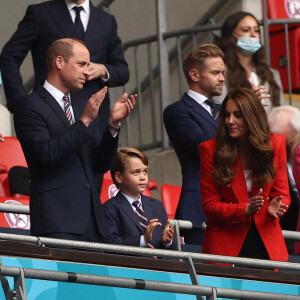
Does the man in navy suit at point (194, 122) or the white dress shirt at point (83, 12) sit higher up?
the white dress shirt at point (83, 12)

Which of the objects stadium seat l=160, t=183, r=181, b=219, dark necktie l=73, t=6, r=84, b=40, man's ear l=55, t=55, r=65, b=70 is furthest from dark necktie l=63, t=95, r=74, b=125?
stadium seat l=160, t=183, r=181, b=219

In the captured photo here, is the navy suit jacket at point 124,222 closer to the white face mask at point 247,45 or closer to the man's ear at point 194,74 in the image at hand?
the man's ear at point 194,74

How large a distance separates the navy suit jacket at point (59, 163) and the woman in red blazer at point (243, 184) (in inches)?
22.1

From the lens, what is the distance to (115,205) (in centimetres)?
654

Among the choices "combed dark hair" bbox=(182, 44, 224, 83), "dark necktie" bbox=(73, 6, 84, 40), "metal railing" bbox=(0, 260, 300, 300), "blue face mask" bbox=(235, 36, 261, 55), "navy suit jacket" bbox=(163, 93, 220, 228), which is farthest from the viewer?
"blue face mask" bbox=(235, 36, 261, 55)

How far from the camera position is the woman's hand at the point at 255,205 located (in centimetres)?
588

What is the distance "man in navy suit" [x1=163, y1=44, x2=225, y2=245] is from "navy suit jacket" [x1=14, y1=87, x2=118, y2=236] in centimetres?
96

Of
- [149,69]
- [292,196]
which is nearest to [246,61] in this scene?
[292,196]

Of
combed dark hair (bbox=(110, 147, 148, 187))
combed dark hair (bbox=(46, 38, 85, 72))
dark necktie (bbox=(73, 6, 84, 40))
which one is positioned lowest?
combed dark hair (bbox=(110, 147, 148, 187))

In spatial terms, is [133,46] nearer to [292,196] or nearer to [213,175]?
[292,196]

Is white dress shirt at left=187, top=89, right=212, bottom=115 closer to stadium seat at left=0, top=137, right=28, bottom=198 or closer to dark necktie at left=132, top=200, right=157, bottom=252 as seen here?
dark necktie at left=132, top=200, right=157, bottom=252

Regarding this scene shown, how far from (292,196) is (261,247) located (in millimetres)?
1052

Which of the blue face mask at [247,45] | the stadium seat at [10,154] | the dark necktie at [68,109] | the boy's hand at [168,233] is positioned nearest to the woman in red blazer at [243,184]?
the boy's hand at [168,233]

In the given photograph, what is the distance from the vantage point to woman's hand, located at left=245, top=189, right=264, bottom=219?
5.88 m
